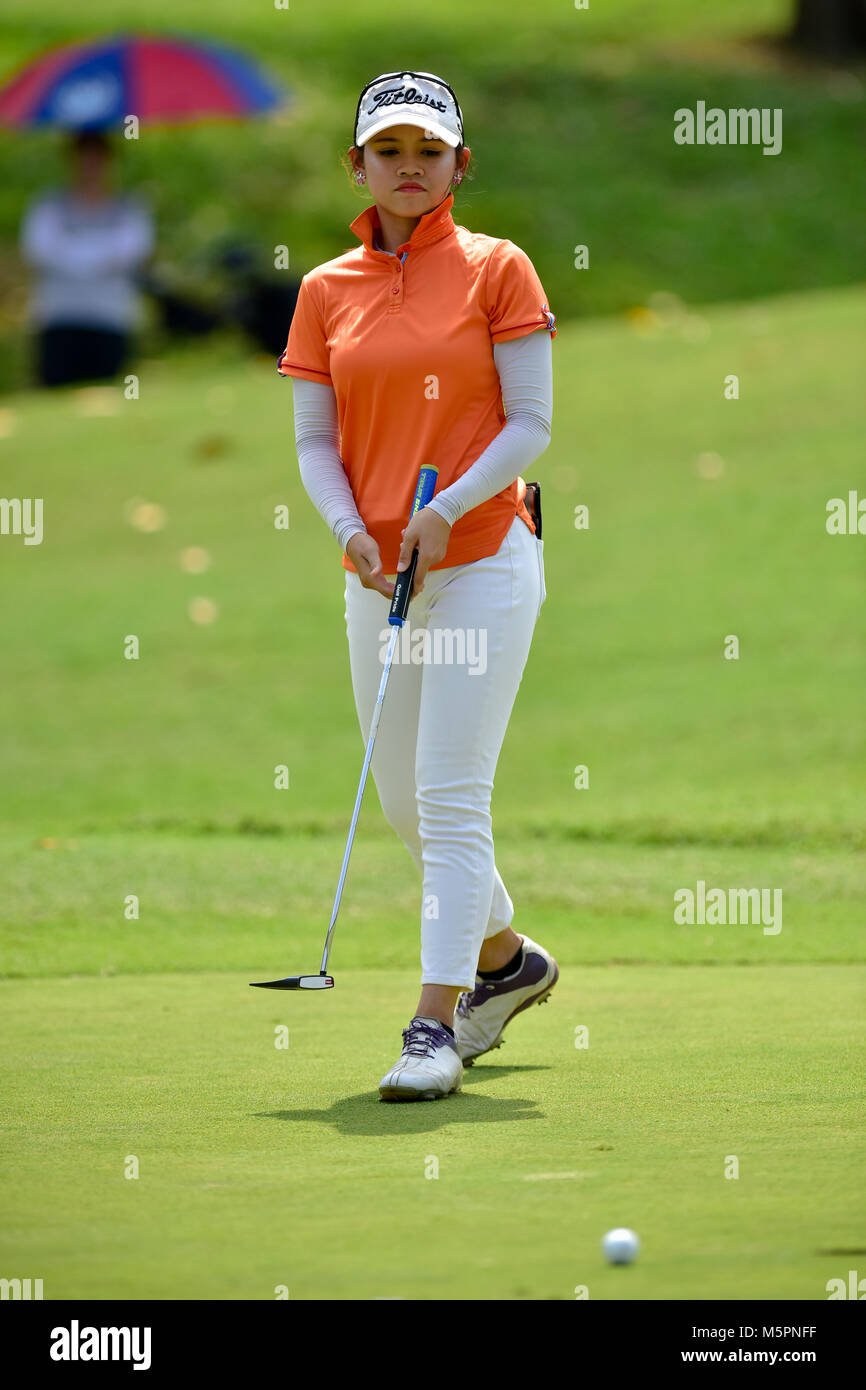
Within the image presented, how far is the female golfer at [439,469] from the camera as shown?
4418 mm

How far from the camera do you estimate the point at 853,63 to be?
26.0m

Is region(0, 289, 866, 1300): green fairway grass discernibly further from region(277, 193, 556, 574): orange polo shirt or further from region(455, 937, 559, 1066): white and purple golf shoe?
region(277, 193, 556, 574): orange polo shirt

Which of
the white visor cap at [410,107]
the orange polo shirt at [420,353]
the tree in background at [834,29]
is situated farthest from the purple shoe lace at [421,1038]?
the tree in background at [834,29]

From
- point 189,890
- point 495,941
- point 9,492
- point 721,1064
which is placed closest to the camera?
point 721,1064

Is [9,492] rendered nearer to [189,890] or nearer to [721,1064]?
[189,890]

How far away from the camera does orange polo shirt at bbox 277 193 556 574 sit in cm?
441

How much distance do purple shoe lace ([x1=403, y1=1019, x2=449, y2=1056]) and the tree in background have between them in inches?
939

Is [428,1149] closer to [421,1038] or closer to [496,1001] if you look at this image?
[421,1038]

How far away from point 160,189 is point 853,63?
9.70 metres

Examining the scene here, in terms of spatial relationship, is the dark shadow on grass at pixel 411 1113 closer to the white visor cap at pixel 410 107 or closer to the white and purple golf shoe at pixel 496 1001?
the white and purple golf shoe at pixel 496 1001

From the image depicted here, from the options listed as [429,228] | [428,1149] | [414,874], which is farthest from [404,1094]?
[414,874]

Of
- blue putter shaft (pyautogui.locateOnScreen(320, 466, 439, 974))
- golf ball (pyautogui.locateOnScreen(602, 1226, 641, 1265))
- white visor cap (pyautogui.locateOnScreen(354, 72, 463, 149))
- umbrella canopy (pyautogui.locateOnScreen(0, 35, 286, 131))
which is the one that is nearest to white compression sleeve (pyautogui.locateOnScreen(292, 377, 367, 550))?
blue putter shaft (pyautogui.locateOnScreen(320, 466, 439, 974))

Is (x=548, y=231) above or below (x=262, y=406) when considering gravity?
above
